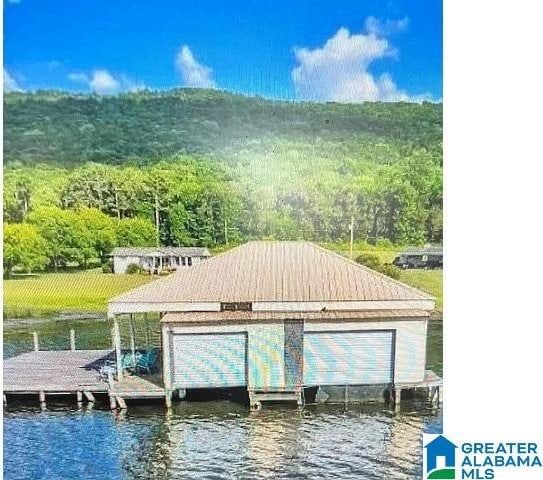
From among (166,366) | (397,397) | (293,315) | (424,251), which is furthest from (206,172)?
(397,397)

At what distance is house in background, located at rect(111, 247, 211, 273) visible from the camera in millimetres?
3018

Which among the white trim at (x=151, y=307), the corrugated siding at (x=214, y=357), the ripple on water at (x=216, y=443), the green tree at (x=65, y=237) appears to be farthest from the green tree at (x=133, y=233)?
the ripple on water at (x=216, y=443)

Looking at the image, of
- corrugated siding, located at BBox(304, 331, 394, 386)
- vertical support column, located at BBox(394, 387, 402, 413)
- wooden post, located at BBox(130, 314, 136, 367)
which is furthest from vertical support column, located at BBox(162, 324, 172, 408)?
vertical support column, located at BBox(394, 387, 402, 413)

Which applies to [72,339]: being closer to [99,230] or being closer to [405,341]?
[99,230]

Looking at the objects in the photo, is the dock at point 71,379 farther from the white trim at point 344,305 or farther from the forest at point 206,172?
the white trim at point 344,305

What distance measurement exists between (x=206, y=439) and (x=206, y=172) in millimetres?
937

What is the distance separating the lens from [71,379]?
3.09m

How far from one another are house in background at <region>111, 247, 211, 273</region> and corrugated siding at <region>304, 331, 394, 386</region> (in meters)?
0.48

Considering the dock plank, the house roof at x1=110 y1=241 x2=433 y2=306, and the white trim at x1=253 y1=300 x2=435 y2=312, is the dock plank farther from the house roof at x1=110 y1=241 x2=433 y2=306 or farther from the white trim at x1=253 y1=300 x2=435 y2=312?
the white trim at x1=253 y1=300 x2=435 y2=312

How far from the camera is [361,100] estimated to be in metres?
2.99

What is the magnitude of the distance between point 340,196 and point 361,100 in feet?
1.12

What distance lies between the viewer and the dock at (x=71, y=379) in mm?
3037

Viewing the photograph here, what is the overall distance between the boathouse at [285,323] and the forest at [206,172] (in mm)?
112
